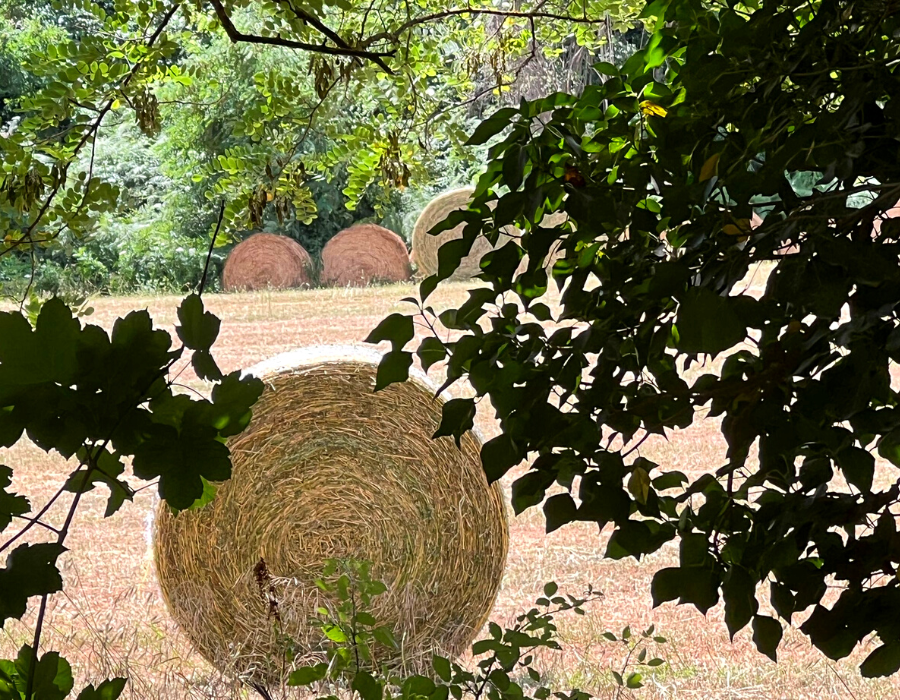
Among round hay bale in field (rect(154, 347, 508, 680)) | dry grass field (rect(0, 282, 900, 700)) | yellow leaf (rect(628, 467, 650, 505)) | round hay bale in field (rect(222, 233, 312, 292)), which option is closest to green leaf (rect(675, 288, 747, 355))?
yellow leaf (rect(628, 467, 650, 505))

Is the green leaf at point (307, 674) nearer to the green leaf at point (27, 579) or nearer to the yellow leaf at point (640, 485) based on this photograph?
the yellow leaf at point (640, 485)

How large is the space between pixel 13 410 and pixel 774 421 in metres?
0.39

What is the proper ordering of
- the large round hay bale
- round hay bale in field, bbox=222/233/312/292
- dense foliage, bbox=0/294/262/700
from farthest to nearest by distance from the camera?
1. round hay bale in field, bbox=222/233/312/292
2. the large round hay bale
3. dense foliage, bbox=0/294/262/700

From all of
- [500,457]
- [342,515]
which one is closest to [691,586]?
[500,457]

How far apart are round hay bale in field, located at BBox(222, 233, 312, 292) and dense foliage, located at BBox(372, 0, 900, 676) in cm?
1081

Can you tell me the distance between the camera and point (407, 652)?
9.59 ft

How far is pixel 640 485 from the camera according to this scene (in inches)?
26.0

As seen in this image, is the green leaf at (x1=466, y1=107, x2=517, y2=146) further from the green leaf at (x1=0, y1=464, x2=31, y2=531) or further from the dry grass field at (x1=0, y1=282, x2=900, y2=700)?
the dry grass field at (x1=0, y1=282, x2=900, y2=700)

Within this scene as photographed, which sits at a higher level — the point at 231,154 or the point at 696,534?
the point at 231,154

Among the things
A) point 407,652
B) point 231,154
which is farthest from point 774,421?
point 407,652

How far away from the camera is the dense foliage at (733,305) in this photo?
1.91ft

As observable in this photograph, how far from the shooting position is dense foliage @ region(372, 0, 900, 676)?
58cm

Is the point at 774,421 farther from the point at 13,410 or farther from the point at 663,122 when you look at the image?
the point at 13,410

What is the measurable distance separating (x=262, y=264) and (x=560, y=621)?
860 cm
